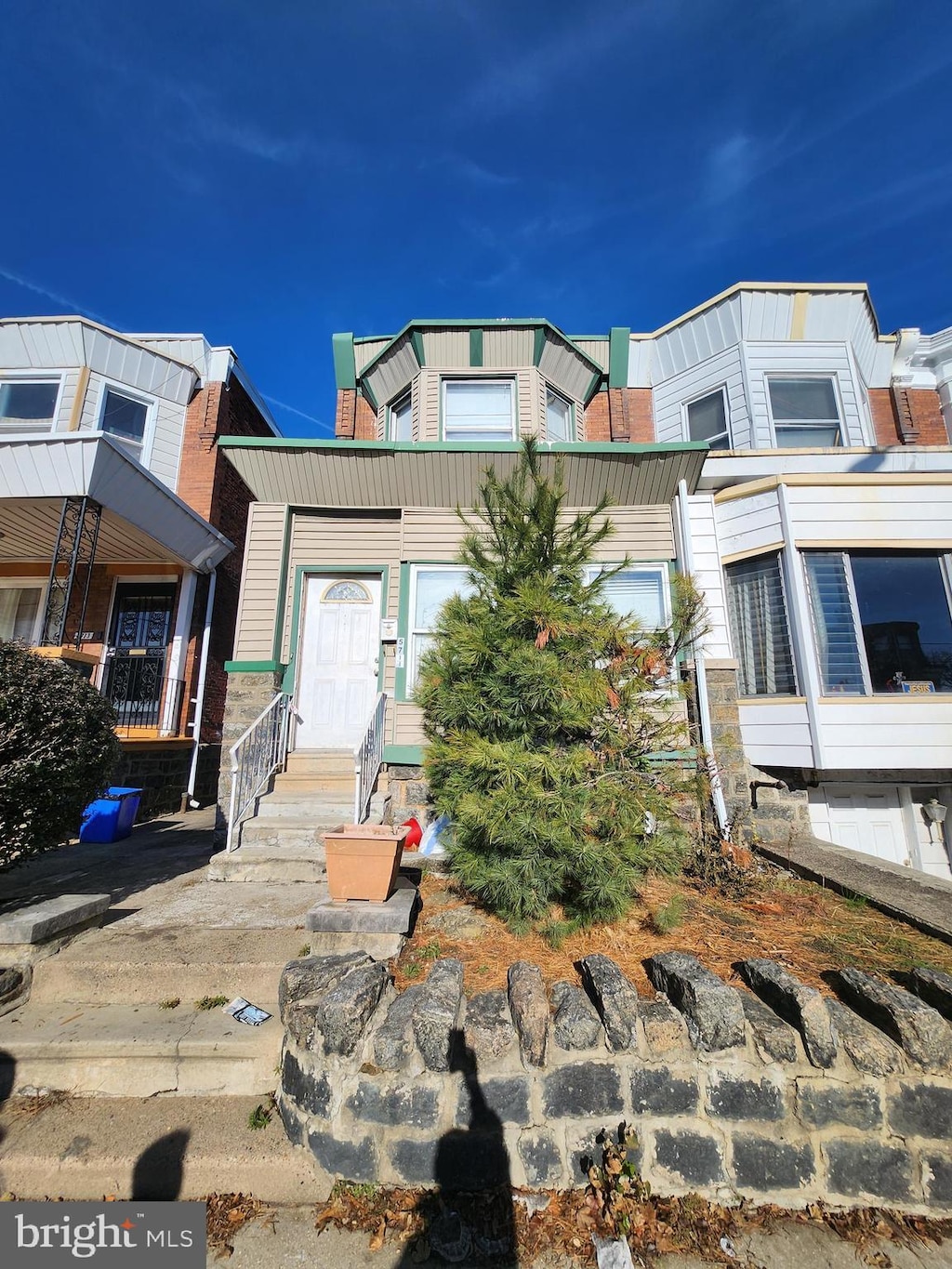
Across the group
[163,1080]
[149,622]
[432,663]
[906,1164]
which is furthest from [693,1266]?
Result: [149,622]

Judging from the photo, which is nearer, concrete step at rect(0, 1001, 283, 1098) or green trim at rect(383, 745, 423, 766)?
concrete step at rect(0, 1001, 283, 1098)

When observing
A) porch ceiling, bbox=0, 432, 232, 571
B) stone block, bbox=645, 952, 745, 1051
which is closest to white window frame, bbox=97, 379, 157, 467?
porch ceiling, bbox=0, 432, 232, 571

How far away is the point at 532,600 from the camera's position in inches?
136

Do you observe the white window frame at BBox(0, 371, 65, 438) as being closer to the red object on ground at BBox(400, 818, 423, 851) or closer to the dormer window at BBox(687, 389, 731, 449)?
the red object on ground at BBox(400, 818, 423, 851)

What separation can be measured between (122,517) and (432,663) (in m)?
6.83

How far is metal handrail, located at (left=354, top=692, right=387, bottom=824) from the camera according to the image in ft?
16.6

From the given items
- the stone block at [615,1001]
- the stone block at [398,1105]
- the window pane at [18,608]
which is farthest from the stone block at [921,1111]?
the window pane at [18,608]

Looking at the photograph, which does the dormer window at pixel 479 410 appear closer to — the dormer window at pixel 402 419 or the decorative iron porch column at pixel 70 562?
the dormer window at pixel 402 419

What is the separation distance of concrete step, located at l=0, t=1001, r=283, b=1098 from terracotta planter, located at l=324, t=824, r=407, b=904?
766 mm

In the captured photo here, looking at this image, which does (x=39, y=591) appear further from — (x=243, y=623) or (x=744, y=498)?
(x=744, y=498)

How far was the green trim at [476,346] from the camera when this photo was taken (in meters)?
7.88

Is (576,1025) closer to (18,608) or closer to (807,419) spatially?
(807,419)

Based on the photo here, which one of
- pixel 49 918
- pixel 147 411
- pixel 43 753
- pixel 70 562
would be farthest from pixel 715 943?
pixel 147 411

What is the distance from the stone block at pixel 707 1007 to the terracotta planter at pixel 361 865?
169 cm
